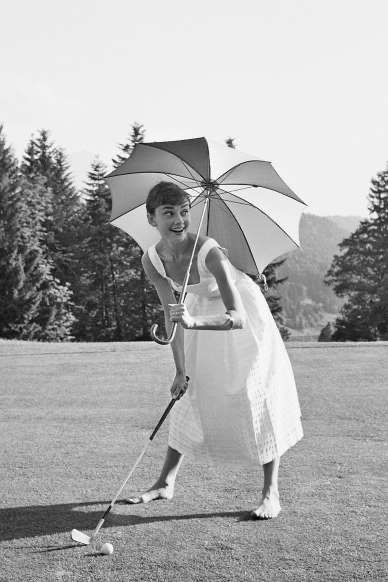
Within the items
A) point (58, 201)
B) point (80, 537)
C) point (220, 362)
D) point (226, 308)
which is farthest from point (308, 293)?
point (80, 537)

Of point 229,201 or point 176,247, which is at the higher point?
point 229,201

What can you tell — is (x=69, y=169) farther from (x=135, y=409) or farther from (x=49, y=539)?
(x=49, y=539)

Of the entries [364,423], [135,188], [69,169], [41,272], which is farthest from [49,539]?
[69,169]

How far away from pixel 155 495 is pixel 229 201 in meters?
2.00

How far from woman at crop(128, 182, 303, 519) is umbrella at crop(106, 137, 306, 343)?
0.36m

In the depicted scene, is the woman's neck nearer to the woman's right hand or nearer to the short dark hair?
the short dark hair

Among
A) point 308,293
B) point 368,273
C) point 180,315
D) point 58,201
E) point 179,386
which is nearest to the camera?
point 180,315

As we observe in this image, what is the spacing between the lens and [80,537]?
4.15 metres

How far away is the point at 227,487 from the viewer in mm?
5398

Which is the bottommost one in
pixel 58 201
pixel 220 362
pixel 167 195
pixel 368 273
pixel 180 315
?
pixel 220 362

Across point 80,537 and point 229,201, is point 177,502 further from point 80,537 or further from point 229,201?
point 229,201

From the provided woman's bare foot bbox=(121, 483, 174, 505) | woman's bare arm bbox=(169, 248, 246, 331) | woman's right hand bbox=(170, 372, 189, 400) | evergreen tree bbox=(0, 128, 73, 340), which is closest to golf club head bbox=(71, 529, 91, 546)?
woman's bare foot bbox=(121, 483, 174, 505)

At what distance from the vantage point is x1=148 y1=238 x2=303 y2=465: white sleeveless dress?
471 cm

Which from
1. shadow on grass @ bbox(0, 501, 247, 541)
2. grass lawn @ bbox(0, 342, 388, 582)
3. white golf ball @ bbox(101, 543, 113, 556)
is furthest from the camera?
shadow on grass @ bbox(0, 501, 247, 541)
